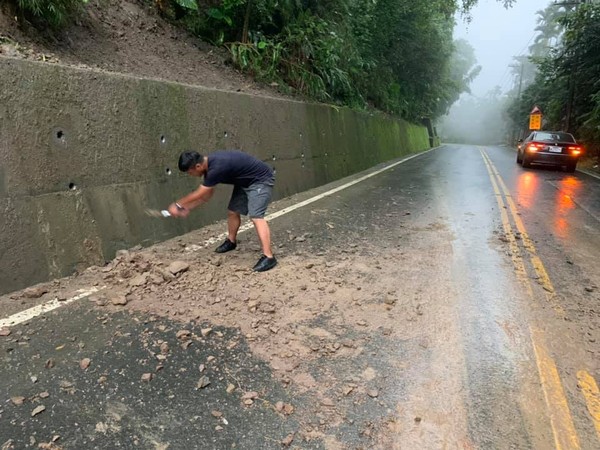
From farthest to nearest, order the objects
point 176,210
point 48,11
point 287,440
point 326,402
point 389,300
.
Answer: point 48,11, point 176,210, point 389,300, point 326,402, point 287,440

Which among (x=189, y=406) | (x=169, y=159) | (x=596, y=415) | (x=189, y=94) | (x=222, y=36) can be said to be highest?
(x=222, y=36)

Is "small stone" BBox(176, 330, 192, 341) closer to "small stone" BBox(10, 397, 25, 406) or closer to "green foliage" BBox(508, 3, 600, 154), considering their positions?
"small stone" BBox(10, 397, 25, 406)

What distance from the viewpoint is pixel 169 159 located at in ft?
20.9

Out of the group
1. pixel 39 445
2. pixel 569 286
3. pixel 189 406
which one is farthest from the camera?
pixel 569 286

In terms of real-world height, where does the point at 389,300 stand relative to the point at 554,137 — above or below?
above

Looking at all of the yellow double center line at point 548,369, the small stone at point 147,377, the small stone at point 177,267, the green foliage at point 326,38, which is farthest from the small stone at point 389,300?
the green foliage at point 326,38

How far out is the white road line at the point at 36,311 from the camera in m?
3.65

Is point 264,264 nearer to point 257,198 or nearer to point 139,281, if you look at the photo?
point 257,198

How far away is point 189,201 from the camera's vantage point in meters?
4.73

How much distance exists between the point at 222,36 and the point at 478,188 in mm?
7347

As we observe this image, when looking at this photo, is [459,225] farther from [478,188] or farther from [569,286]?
[478,188]

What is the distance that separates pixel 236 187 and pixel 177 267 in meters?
1.17

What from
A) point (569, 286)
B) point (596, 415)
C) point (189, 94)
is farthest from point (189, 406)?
point (189, 94)

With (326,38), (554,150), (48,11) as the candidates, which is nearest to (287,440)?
(48,11)
